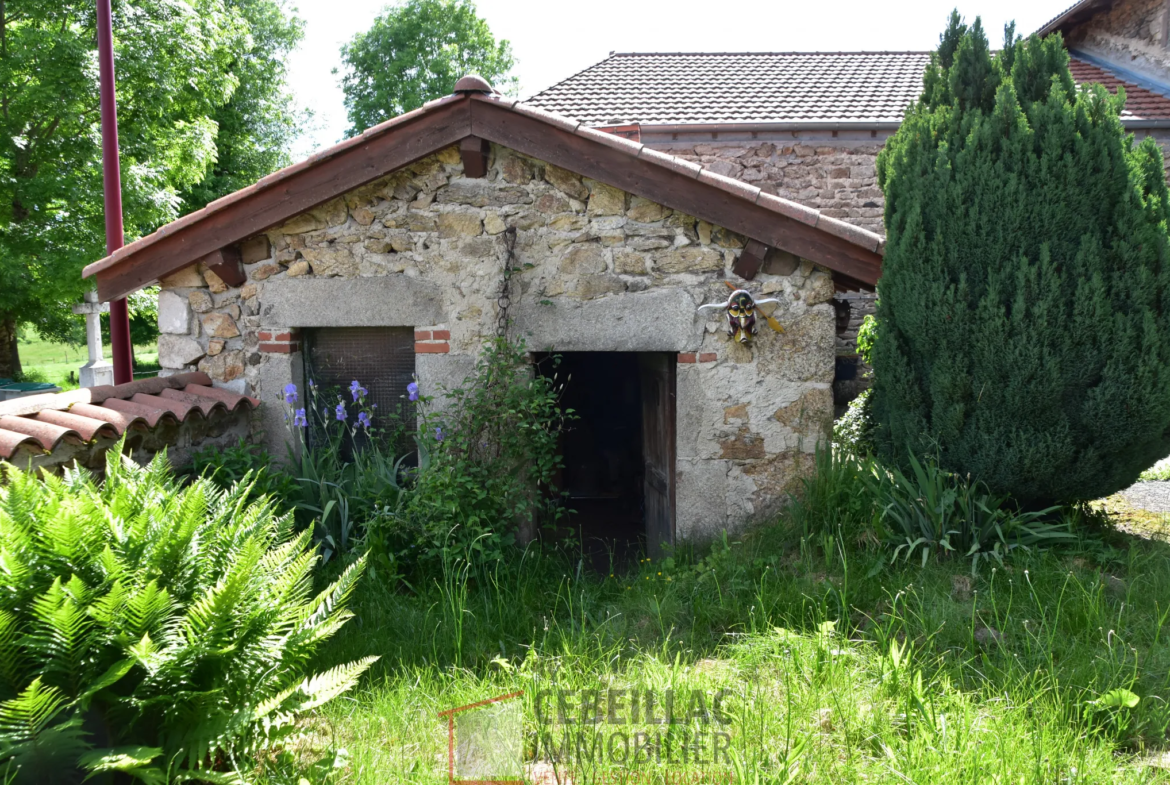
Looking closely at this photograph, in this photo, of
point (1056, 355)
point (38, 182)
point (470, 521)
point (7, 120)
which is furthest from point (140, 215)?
point (1056, 355)

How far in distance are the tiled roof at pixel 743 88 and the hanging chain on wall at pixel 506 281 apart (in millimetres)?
5601

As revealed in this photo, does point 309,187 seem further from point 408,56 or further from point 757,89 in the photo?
point 408,56

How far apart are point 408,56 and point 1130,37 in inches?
764

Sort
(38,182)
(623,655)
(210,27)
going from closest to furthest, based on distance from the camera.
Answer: (623,655)
(38,182)
(210,27)

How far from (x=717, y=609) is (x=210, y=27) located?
44.2ft

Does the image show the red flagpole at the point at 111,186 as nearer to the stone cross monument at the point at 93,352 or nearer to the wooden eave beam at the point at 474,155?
the wooden eave beam at the point at 474,155

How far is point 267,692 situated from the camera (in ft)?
8.77

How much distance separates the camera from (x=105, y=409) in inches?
160

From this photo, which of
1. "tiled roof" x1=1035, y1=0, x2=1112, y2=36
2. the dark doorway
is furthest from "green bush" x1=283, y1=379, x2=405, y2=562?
"tiled roof" x1=1035, y1=0, x2=1112, y2=36

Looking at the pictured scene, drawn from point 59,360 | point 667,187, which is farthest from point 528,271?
point 59,360

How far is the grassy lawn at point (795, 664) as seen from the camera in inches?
105

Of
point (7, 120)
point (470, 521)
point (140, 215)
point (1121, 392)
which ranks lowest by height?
point (470, 521)

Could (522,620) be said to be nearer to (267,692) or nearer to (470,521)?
(470,521)

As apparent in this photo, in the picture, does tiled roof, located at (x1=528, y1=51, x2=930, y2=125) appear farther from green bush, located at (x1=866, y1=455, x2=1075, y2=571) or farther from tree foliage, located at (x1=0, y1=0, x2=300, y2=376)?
green bush, located at (x1=866, y1=455, x2=1075, y2=571)
